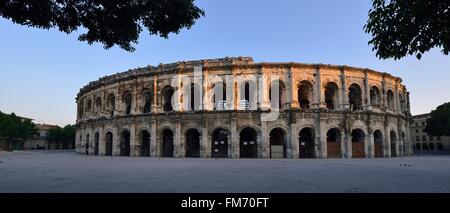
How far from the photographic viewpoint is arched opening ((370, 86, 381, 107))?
89.5 ft

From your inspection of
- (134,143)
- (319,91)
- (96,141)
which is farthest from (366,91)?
(96,141)

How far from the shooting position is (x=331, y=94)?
26.4 m

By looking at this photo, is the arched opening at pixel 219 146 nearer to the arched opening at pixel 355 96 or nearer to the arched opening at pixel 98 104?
the arched opening at pixel 355 96


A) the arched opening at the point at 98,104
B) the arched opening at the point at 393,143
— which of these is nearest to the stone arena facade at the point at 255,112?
the arched opening at the point at 393,143

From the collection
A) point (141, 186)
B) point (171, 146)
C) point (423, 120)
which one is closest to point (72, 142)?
point (171, 146)

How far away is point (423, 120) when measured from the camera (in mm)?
63125

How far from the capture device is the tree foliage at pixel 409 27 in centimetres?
548

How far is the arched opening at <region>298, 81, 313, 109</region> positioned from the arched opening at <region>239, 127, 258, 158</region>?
5264 millimetres

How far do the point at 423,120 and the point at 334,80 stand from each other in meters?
50.6

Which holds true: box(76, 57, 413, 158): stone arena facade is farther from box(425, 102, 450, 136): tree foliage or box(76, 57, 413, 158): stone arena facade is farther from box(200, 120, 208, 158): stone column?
box(425, 102, 450, 136): tree foliage

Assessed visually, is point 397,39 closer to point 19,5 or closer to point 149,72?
point 19,5

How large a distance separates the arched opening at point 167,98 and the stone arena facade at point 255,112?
0.12 ft

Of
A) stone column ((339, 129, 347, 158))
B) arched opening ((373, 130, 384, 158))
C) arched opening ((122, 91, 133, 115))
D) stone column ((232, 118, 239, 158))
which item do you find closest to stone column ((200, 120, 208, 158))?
stone column ((232, 118, 239, 158))

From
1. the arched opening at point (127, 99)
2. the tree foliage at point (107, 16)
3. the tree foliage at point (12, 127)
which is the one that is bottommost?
the tree foliage at point (12, 127)
